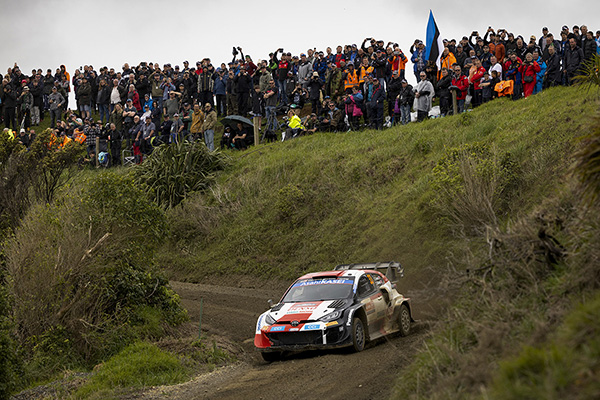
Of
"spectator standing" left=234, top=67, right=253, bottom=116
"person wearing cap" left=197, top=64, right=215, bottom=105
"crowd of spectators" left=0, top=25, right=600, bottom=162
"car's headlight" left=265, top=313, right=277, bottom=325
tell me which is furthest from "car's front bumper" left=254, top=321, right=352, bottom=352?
"person wearing cap" left=197, top=64, right=215, bottom=105

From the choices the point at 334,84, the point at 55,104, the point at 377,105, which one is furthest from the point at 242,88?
the point at 55,104

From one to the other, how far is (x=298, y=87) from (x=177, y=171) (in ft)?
22.7

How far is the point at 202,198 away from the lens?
29.1 metres

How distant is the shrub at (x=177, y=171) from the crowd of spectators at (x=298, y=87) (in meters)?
1.66

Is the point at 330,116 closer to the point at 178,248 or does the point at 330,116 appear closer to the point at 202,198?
the point at 202,198

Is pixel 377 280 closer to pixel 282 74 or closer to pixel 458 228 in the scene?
pixel 458 228

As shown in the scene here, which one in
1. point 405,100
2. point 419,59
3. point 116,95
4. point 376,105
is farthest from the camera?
point 116,95

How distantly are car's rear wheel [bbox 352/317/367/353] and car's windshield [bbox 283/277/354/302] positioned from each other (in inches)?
28.8

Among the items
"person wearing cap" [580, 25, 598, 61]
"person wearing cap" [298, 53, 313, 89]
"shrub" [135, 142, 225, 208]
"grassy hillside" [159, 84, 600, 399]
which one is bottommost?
"grassy hillside" [159, 84, 600, 399]

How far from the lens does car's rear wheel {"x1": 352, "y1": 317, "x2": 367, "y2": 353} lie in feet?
42.7

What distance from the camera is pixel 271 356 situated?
13.6m

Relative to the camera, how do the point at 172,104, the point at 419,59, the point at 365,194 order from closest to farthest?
the point at 365,194 < the point at 419,59 < the point at 172,104

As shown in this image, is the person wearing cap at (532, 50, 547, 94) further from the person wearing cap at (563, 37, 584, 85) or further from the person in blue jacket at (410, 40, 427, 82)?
the person in blue jacket at (410, 40, 427, 82)

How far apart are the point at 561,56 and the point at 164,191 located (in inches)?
678
